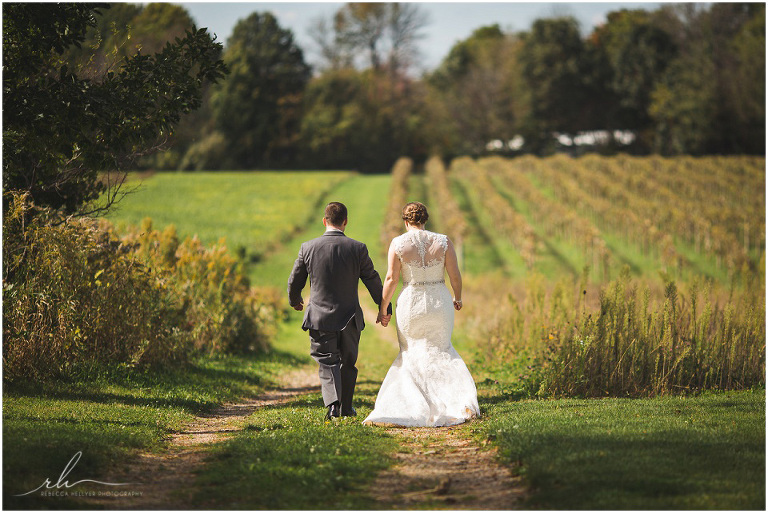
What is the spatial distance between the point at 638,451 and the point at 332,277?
3206 millimetres

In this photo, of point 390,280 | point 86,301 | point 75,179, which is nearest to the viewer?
point 390,280

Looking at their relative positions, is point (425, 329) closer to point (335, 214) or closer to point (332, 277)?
point (332, 277)

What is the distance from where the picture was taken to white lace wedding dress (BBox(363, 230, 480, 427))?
7.72 meters

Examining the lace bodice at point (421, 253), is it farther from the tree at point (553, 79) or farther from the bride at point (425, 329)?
the tree at point (553, 79)

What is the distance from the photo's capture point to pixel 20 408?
763 cm

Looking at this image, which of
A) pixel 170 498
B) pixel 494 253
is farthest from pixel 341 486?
pixel 494 253

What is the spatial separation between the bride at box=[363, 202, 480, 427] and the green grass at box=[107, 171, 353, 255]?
2442 cm

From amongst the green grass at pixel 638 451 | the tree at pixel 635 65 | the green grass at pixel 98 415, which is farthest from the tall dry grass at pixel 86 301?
the tree at pixel 635 65

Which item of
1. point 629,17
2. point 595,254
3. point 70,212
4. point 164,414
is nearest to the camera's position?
point 164,414

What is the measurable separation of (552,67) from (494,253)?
4654cm

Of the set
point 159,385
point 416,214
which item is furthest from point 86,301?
point 416,214

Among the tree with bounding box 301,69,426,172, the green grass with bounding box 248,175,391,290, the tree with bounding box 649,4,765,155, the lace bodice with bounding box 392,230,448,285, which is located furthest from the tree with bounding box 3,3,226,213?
the tree with bounding box 301,69,426,172

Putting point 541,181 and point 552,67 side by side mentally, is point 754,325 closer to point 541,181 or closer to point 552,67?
point 541,181

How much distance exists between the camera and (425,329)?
8.00 meters
